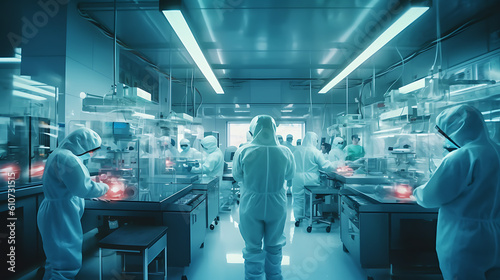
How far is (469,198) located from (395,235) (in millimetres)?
1026

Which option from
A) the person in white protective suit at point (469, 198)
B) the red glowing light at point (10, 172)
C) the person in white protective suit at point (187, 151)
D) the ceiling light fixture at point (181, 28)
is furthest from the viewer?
the person in white protective suit at point (187, 151)

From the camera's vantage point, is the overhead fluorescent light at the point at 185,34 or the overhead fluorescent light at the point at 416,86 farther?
the overhead fluorescent light at the point at 416,86

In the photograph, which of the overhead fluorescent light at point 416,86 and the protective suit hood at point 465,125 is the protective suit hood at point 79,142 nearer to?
the protective suit hood at point 465,125

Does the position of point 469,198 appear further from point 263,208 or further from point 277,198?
point 263,208

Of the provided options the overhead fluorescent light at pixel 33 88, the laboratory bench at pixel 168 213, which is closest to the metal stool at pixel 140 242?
the laboratory bench at pixel 168 213

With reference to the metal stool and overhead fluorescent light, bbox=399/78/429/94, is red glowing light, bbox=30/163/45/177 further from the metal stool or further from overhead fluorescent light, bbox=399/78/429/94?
overhead fluorescent light, bbox=399/78/429/94

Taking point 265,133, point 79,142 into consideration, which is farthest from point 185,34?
point 79,142

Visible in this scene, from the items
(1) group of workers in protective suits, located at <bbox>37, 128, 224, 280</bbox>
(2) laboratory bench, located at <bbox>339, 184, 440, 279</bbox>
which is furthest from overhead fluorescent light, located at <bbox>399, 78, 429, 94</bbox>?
(1) group of workers in protective suits, located at <bbox>37, 128, 224, 280</bbox>

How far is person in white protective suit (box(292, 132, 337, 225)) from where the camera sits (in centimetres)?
401

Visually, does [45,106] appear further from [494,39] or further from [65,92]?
[494,39]

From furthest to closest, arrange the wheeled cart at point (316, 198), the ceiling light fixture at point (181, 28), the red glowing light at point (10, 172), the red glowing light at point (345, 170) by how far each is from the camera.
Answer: the red glowing light at point (345, 170) < the wheeled cart at point (316, 198) < the red glowing light at point (10, 172) < the ceiling light fixture at point (181, 28)

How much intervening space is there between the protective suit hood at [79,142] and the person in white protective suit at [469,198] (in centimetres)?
281

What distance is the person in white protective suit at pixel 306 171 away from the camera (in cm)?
401

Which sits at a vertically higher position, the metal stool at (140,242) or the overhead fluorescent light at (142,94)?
the overhead fluorescent light at (142,94)
